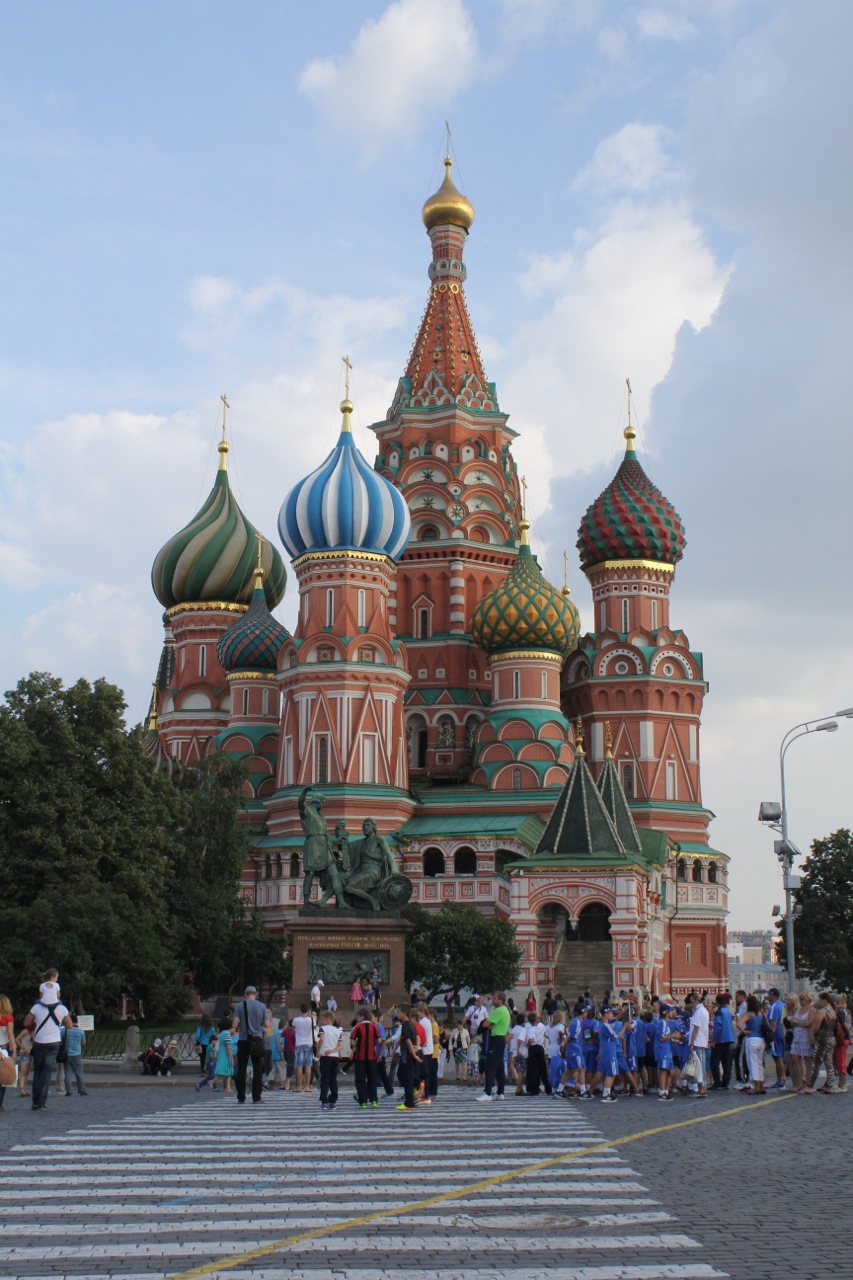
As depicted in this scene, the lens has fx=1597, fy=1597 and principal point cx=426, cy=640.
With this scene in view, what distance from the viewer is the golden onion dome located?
65.3 m

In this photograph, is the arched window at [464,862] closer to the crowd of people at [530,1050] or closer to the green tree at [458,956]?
the green tree at [458,956]

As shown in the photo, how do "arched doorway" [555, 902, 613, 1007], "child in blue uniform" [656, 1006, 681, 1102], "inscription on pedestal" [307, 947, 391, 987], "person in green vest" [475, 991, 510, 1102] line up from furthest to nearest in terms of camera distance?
"arched doorway" [555, 902, 613, 1007]
"inscription on pedestal" [307, 947, 391, 987]
"child in blue uniform" [656, 1006, 681, 1102]
"person in green vest" [475, 991, 510, 1102]

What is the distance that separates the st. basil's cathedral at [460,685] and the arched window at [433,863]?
0.32 feet

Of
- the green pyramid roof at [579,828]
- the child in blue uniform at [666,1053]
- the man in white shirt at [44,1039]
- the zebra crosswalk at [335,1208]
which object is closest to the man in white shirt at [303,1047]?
the man in white shirt at [44,1039]

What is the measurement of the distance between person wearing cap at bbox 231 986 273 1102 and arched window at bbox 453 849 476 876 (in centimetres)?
3128

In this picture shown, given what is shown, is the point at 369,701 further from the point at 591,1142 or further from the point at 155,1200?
the point at 155,1200

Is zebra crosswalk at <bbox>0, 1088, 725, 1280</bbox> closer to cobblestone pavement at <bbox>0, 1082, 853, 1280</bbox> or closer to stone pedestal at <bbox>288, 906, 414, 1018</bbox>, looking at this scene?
cobblestone pavement at <bbox>0, 1082, 853, 1280</bbox>

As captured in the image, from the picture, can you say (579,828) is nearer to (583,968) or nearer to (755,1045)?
(583,968)

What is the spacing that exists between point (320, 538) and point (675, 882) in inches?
680

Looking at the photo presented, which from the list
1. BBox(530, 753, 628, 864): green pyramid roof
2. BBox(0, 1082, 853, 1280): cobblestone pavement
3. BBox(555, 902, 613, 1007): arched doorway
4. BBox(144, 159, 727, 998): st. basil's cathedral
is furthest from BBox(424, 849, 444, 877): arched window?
BBox(0, 1082, 853, 1280): cobblestone pavement

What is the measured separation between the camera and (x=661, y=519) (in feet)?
197

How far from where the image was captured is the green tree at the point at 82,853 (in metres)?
34.9

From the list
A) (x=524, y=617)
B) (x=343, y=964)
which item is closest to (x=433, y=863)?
(x=524, y=617)

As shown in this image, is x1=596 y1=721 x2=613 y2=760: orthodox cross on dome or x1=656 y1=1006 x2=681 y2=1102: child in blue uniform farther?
x1=596 y1=721 x2=613 y2=760: orthodox cross on dome
